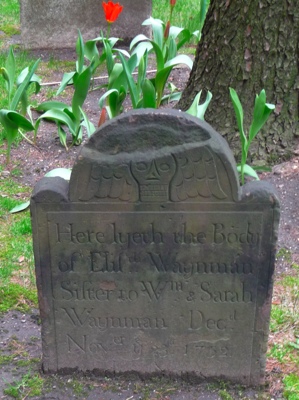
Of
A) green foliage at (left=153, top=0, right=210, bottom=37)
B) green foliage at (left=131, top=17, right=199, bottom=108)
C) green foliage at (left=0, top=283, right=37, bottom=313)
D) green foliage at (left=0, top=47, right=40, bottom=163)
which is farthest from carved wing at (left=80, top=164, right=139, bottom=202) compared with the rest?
green foliage at (left=153, top=0, right=210, bottom=37)

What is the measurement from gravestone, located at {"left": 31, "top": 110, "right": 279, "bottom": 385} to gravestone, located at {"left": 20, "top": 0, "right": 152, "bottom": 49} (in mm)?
4924

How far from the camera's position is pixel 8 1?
9836mm

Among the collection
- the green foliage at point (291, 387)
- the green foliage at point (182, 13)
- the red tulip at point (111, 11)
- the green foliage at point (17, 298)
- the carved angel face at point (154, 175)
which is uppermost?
the red tulip at point (111, 11)

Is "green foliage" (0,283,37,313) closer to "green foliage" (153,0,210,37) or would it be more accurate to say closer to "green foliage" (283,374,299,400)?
"green foliage" (283,374,299,400)

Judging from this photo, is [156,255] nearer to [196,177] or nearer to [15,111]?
[196,177]

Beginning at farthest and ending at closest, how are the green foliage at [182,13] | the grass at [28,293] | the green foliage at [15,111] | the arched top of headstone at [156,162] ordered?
the green foliage at [182,13], the green foliage at [15,111], the grass at [28,293], the arched top of headstone at [156,162]

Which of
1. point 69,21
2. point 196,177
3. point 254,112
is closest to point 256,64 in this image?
point 254,112

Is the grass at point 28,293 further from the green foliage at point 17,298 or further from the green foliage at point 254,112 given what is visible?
the green foliage at point 254,112

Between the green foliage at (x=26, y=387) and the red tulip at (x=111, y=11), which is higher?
the red tulip at (x=111, y=11)

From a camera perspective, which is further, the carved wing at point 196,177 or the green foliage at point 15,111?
the green foliage at point 15,111

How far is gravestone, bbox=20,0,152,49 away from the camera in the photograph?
7023 mm

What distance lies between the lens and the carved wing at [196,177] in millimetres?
2432

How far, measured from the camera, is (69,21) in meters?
7.17

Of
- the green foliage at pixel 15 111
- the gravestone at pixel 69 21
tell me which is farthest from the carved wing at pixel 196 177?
the gravestone at pixel 69 21
